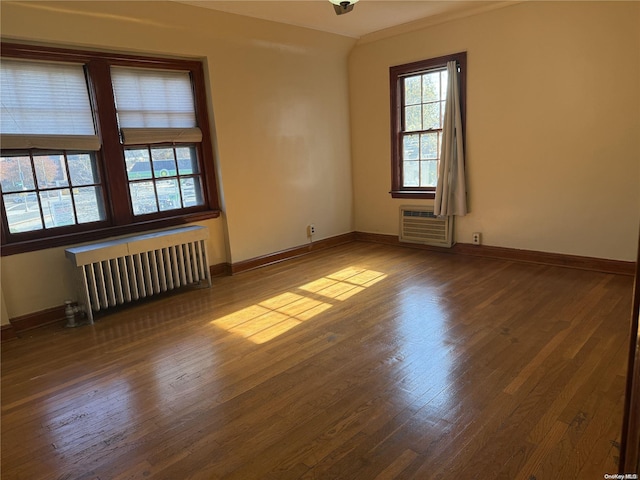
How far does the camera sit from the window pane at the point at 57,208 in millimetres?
3805

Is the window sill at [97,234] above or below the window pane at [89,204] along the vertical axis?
below

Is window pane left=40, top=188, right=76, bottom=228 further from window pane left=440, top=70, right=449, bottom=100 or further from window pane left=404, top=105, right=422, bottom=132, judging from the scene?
window pane left=440, top=70, right=449, bottom=100

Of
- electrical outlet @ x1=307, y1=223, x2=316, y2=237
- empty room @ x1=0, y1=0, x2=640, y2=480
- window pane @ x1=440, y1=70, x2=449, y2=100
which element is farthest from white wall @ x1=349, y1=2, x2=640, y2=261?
electrical outlet @ x1=307, y1=223, x2=316, y2=237

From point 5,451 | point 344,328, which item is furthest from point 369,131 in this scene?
point 5,451

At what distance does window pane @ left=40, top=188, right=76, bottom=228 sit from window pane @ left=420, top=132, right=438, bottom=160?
13.5 feet

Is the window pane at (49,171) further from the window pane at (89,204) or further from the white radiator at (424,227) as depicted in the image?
the white radiator at (424,227)

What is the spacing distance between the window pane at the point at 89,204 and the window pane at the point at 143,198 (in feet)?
1.02

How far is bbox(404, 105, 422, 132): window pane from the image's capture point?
5.53 meters

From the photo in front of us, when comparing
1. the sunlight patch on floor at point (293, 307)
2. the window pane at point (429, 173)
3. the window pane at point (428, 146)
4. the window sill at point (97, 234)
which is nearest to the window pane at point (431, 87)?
the window pane at point (428, 146)

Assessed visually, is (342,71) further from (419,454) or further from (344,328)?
(419,454)

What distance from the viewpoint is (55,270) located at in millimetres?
3838

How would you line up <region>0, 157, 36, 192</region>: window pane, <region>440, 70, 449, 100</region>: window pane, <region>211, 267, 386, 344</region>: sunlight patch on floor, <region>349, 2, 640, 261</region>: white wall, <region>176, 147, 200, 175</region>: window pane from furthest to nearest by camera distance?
<region>440, 70, 449, 100</region>: window pane
<region>176, 147, 200, 175</region>: window pane
<region>349, 2, 640, 261</region>: white wall
<region>0, 157, 36, 192</region>: window pane
<region>211, 267, 386, 344</region>: sunlight patch on floor

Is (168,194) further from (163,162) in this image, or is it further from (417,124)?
(417,124)

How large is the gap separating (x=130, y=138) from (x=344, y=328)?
9.17ft
